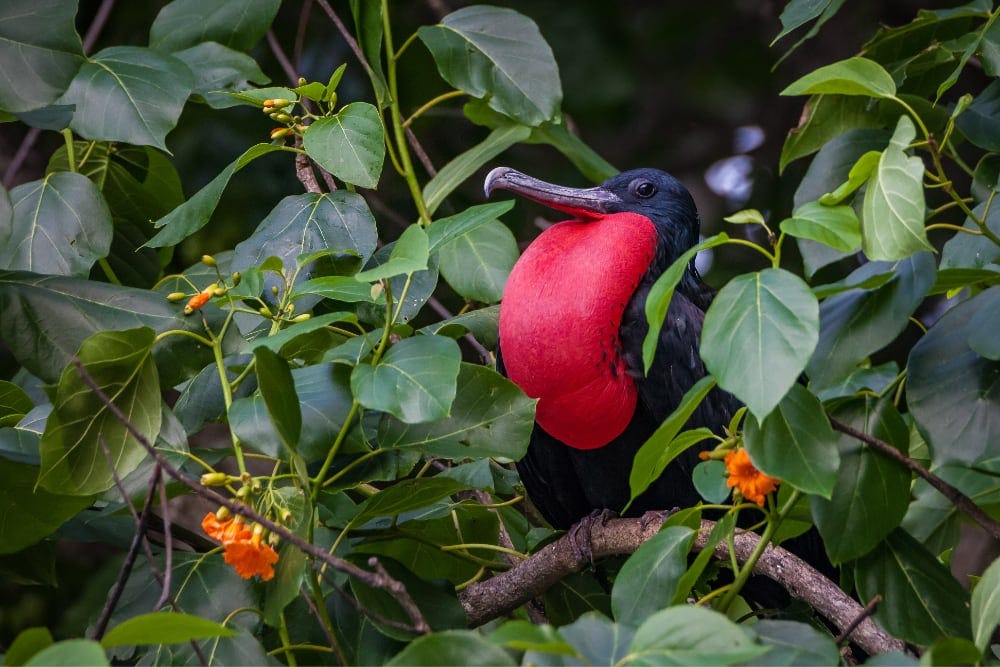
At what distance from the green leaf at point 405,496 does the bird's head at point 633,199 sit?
0.62 metres

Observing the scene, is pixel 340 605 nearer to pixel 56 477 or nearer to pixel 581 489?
pixel 56 477

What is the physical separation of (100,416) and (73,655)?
458 mm

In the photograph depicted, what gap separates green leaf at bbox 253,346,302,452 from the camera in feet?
3.71

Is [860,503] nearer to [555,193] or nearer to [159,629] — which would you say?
[159,629]

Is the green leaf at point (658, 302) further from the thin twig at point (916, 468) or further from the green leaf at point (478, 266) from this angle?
the green leaf at point (478, 266)

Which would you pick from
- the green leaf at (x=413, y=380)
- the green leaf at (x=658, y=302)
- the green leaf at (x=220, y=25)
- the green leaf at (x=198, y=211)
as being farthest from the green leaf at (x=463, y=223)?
the green leaf at (x=220, y=25)

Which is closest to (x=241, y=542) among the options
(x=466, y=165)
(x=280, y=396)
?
(x=280, y=396)

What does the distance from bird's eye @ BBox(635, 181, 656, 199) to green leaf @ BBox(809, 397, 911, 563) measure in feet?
2.76

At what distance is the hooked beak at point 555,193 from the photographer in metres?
1.84

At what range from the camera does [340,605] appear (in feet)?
4.49

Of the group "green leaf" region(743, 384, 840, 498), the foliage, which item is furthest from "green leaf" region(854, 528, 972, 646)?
"green leaf" region(743, 384, 840, 498)

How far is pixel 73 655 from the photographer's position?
0.81 meters

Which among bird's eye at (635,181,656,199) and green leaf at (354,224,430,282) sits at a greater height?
green leaf at (354,224,430,282)

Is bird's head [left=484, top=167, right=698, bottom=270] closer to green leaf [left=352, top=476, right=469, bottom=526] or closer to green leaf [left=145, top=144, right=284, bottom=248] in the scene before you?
green leaf [left=145, top=144, right=284, bottom=248]
